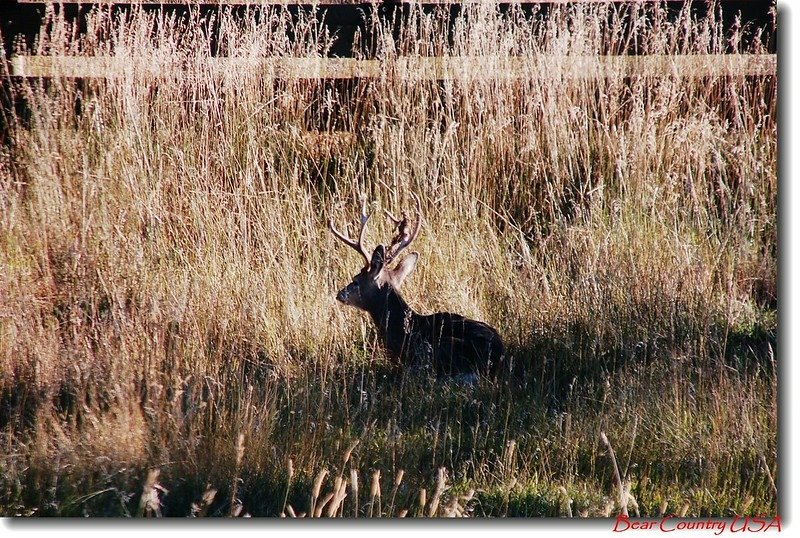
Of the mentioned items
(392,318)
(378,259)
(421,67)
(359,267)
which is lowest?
(392,318)

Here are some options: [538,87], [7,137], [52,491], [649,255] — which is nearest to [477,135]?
[538,87]

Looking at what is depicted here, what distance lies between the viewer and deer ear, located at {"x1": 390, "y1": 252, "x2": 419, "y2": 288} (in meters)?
5.24

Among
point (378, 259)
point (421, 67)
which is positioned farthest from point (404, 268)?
point (421, 67)

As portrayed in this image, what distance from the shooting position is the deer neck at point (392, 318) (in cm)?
501

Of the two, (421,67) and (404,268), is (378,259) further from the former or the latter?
(421,67)

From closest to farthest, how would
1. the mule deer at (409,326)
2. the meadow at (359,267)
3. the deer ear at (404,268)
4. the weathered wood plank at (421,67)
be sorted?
the meadow at (359,267) → the mule deer at (409,326) → the deer ear at (404,268) → the weathered wood plank at (421,67)

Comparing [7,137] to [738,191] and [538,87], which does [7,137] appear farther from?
[738,191]

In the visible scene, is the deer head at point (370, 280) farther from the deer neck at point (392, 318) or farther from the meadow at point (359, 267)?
the meadow at point (359, 267)

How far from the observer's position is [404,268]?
17.3 ft

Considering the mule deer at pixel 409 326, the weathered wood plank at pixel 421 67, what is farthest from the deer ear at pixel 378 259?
the weathered wood plank at pixel 421 67

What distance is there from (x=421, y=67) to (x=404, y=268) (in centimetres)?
163

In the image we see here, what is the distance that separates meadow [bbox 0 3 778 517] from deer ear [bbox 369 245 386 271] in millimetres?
336

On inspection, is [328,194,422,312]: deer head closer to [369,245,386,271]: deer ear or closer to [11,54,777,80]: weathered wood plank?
[369,245,386,271]: deer ear

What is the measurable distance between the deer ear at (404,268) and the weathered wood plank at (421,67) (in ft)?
4.84
